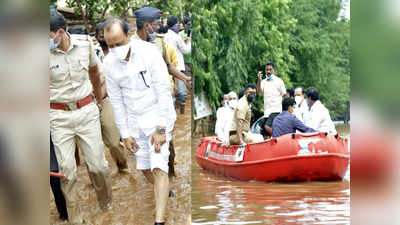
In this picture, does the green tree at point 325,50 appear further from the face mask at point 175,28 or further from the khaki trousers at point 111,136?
the khaki trousers at point 111,136

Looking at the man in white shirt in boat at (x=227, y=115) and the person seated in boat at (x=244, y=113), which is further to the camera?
the man in white shirt in boat at (x=227, y=115)

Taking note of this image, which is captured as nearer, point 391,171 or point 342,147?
point 391,171

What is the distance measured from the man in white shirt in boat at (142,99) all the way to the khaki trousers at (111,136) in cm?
80

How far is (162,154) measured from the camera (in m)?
3.44

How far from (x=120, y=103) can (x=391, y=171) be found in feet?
7.97

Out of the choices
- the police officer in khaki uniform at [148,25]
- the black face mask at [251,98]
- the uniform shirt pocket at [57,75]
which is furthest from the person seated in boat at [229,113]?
the uniform shirt pocket at [57,75]

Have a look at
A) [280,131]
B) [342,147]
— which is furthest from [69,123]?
[342,147]

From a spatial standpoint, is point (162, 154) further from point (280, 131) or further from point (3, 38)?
point (3, 38)

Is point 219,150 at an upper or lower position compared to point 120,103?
lower

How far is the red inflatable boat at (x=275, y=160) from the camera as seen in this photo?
5.38 m

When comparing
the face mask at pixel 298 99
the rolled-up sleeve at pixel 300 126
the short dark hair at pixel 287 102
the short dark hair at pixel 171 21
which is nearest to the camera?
the face mask at pixel 298 99

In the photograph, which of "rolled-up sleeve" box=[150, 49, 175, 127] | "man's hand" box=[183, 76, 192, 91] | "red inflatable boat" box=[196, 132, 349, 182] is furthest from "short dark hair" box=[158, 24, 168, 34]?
"red inflatable boat" box=[196, 132, 349, 182]

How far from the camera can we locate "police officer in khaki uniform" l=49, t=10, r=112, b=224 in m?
3.50

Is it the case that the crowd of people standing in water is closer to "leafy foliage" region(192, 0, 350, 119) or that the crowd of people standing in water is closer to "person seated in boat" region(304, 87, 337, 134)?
"leafy foliage" region(192, 0, 350, 119)
